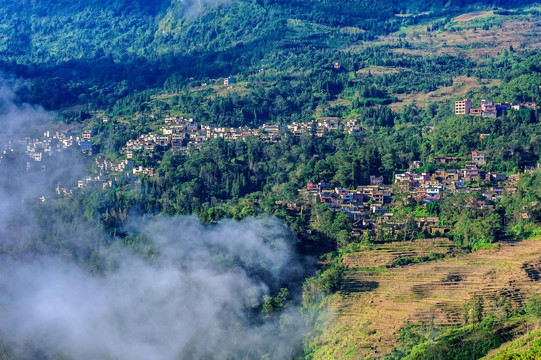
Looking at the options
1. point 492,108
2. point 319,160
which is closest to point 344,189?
point 319,160

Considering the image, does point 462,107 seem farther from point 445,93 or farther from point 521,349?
point 521,349

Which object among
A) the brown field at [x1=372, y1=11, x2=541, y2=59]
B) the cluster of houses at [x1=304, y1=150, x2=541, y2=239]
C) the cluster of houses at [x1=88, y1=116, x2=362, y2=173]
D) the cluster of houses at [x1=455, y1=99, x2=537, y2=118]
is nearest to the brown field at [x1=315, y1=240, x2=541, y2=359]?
the cluster of houses at [x1=304, y1=150, x2=541, y2=239]

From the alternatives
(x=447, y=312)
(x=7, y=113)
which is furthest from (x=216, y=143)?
(x=447, y=312)

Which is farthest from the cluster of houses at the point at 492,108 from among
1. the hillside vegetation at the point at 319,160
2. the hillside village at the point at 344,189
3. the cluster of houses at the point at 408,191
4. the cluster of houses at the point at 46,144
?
the cluster of houses at the point at 46,144

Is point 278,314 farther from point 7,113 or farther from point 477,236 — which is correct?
point 7,113

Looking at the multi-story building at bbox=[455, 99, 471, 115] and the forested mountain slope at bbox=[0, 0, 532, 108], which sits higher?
the forested mountain slope at bbox=[0, 0, 532, 108]

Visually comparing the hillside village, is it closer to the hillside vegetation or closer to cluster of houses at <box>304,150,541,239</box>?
cluster of houses at <box>304,150,541,239</box>
